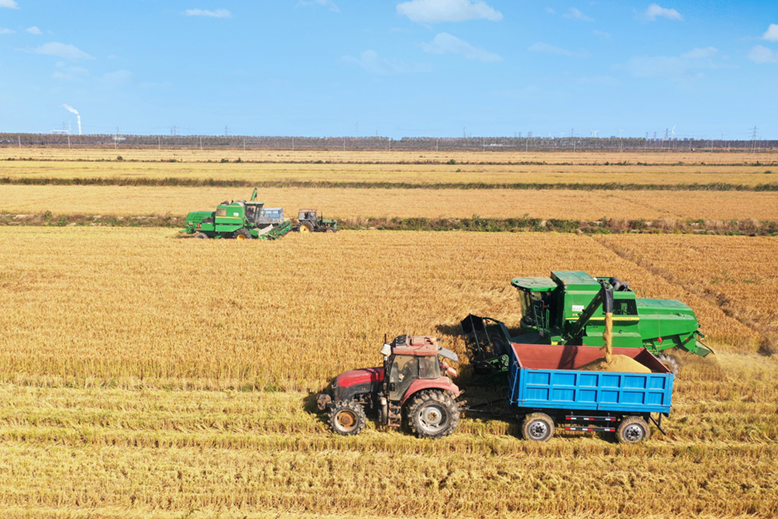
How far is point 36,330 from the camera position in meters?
13.7

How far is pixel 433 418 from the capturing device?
9.02m

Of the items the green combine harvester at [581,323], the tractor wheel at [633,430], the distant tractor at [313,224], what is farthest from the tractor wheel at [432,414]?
the distant tractor at [313,224]

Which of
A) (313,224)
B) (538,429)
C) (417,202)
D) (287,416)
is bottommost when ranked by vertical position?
(287,416)

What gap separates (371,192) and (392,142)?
15046 cm

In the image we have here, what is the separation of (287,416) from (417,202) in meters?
35.9

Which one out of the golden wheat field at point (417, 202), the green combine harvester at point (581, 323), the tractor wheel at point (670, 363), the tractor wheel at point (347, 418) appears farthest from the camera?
the golden wheat field at point (417, 202)

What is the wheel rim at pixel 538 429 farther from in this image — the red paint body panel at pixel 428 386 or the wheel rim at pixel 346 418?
the wheel rim at pixel 346 418

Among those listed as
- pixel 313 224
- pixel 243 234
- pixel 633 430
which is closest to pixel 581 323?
pixel 633 430

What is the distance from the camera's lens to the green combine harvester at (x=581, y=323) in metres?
11.0

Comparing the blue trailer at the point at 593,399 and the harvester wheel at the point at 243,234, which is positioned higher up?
the harvester wheel at the point at 243,234

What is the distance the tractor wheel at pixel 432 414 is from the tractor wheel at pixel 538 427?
3.92ft

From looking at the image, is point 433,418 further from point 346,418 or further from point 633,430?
point 633,430

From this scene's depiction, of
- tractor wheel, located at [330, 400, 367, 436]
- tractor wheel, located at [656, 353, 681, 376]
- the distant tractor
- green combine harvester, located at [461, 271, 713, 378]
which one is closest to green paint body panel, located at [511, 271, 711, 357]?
green combine harvester, located at [461, 271, 713, 378]

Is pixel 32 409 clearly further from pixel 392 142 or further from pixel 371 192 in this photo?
pixel 392 142
